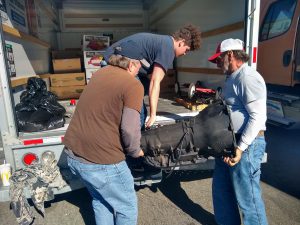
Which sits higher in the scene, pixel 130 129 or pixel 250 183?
pixel 130 129

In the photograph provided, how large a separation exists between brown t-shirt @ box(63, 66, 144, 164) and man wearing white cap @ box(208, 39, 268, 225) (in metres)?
0.81

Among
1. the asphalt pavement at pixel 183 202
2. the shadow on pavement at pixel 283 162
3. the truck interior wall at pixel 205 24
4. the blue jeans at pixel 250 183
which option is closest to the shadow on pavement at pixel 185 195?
the asphalt pavement at pixel 183 202

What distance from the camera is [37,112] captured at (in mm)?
3004

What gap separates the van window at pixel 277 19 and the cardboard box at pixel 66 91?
406 cm

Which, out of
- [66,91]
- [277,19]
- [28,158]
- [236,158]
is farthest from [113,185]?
[277,19]

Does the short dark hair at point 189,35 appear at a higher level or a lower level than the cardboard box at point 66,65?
higher

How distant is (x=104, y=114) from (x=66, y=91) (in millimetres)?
4294

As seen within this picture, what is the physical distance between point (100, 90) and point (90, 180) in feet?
2.10

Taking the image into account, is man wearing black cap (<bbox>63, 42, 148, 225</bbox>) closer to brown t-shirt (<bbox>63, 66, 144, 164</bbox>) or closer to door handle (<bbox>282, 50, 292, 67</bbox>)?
brown t-shirt (<bbox>63, 66, 144, 164</bbox>)

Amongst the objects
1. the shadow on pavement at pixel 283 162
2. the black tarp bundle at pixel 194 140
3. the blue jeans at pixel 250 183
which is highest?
the black tarp bundle at pixel 194 140

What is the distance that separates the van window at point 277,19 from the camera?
5398mm

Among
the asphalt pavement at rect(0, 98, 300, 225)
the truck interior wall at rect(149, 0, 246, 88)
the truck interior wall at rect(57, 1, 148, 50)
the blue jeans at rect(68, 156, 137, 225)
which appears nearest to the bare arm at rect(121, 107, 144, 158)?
the blue jeans at rect(68, 156, 137, 225)

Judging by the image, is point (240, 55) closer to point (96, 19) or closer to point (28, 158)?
point (28, 158)

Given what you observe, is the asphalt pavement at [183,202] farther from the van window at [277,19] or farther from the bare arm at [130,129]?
the van window at [277,19]
